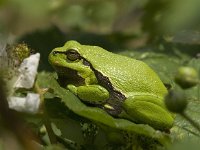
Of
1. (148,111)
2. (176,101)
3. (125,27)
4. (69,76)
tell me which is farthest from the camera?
(125,27)

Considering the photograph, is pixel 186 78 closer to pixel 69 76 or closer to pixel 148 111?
pixel 148 111

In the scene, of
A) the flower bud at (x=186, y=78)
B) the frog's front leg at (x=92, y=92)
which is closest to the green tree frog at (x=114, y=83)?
the frog's front leg at (x=92, y=92)

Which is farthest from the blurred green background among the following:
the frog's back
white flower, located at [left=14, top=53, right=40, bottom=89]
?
white flower, located at [left=14, top=53, right=40, bottom=89]

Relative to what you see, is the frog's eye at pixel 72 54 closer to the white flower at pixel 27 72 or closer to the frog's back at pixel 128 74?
the frog's back at pixel 128 74

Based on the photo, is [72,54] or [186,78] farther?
[72,54]

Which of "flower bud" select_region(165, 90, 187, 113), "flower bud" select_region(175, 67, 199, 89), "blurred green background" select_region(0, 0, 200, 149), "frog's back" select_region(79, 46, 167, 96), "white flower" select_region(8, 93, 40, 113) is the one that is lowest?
"blurred green background" select_region(0, 0, 200, 149)

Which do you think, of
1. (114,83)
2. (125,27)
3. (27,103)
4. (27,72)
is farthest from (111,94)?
(125,27)

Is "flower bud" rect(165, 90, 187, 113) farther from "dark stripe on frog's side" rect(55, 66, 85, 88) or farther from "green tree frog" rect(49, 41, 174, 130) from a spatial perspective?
"dark stripe on frog's side" rect(55, 66, 85, 88)

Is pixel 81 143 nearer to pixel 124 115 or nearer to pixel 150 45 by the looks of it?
pixel 124 115
